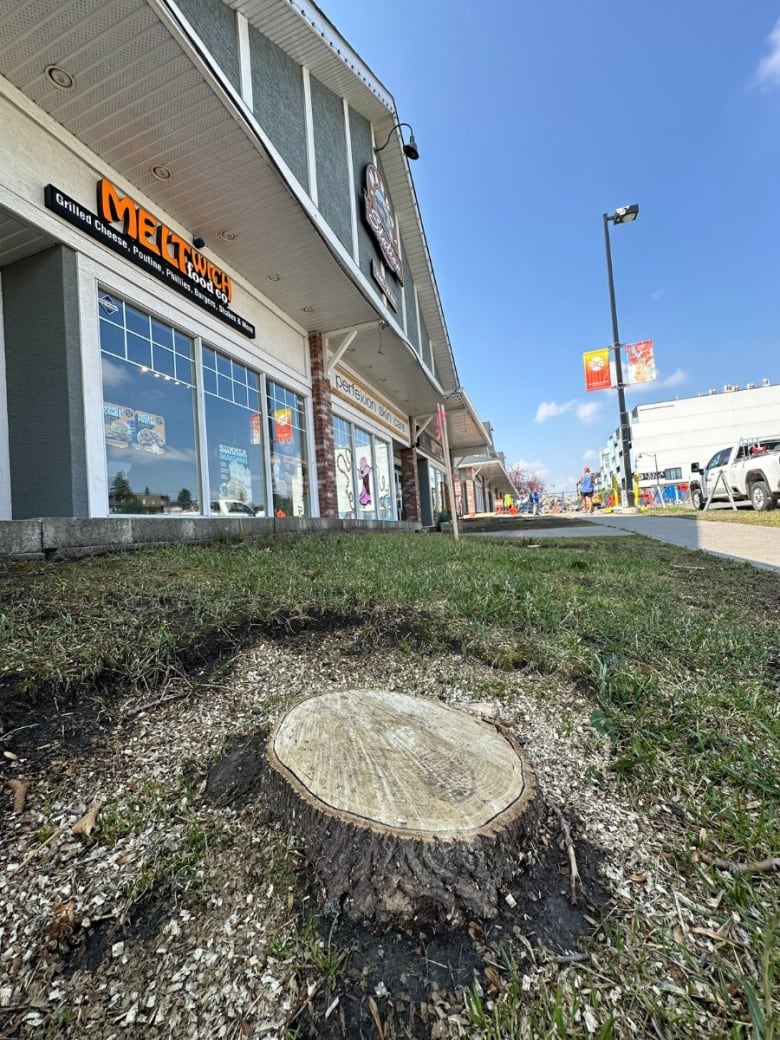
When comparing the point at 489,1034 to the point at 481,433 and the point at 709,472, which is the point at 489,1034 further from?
the point at 481,433

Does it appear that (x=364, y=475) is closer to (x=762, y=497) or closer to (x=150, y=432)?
(x=150, y=432)

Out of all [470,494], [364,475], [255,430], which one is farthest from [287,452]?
[470,494]

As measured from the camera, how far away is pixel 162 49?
4035mm

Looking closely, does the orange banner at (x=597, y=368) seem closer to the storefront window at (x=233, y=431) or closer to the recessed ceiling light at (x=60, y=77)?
the storefront window at (x=233, y=431)

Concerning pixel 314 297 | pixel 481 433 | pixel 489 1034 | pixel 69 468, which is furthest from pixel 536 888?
pixel 481 433

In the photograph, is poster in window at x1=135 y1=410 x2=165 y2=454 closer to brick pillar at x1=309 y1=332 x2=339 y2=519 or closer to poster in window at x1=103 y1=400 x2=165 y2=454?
poster in window at x1=103 y1=400 x2=165 y2=454

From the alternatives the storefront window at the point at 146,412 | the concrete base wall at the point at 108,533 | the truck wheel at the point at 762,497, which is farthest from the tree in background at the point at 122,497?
the truck wheel at the point at 762,497

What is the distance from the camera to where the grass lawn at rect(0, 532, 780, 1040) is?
83 centimetres

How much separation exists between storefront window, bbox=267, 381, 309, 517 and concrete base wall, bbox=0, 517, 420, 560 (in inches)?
89.4

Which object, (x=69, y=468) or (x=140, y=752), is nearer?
(x=140, y=752)

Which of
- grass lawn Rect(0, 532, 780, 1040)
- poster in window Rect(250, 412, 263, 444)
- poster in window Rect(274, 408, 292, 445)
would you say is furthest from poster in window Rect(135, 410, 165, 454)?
grass lawn Rect(0, 532, 780, 1040)

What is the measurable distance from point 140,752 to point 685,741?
1733 millimetres

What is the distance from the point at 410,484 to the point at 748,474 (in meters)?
10.4

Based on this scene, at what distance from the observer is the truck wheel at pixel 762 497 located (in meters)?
11.7
